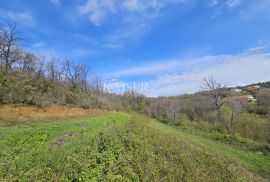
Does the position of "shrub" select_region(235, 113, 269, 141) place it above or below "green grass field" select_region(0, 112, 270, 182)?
below

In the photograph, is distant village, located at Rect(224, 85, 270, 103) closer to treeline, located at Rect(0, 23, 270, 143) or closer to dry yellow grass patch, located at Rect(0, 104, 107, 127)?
treeline, located at Rect(0, 23, 270, 143)

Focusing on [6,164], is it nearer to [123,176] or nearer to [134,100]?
[123,176]

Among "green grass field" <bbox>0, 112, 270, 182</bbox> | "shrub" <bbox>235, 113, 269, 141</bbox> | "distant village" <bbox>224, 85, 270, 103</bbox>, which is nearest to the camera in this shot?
"green grass field" <bbox>0, 112, 270, 182</bbox>

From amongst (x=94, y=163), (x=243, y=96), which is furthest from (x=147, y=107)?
(x=94, y=163)

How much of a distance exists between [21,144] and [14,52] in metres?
40.7

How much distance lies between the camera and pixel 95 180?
25.7 feet

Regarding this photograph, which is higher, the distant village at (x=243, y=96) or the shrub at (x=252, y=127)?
the distant village at (x=243, y=96)

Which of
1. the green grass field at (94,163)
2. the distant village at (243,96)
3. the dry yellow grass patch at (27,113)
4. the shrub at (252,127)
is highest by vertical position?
the distant village at (243,96)

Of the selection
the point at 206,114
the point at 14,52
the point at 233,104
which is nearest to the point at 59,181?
the point at 14,52

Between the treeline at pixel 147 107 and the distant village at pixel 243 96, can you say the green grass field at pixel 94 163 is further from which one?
the distant village at pixel 243 96

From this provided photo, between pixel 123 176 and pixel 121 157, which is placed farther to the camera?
pixel 121 157

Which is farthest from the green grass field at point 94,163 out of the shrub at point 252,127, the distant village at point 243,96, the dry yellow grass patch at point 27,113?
the distant village at point 243,96

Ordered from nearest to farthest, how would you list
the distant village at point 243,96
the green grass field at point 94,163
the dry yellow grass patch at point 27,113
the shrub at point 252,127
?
the green grass field at point 94,163
the dry yellow grass patch at point 27,113
the shrub at point 252,127
the distant village at point 243,96

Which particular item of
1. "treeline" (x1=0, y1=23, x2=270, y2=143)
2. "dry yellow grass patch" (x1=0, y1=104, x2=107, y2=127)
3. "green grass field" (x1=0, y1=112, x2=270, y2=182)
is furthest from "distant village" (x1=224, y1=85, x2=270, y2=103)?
"green grass field" (x1=0, y1=112, x2=270, y2=182)
